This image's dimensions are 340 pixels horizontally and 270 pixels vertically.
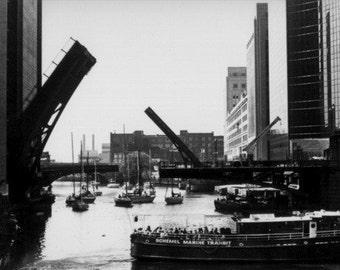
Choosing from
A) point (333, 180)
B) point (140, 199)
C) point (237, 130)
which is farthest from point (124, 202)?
point (237, 130)

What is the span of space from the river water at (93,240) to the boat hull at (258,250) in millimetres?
440

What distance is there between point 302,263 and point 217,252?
5035 millimetres

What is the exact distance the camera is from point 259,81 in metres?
130

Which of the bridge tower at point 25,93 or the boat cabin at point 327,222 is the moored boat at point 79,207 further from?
the boat cabin at point 327,222

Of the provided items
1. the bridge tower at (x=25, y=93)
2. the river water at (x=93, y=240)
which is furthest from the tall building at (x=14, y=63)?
the river water at (x=93, y=240)

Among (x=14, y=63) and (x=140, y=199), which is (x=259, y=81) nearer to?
(x=140, y=199)

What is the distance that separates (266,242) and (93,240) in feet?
55.4

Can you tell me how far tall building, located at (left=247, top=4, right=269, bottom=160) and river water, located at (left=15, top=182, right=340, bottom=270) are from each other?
53904 mm

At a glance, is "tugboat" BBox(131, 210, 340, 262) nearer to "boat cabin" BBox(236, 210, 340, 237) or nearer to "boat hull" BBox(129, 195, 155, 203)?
"boat cabin" BBox(236, 210, 340, 237)

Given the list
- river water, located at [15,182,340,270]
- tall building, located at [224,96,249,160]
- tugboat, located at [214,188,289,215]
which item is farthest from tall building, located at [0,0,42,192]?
tall building, located at [224,96,249,160]

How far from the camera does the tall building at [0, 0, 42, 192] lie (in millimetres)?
54406

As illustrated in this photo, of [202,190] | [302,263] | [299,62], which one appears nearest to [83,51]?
[302,263]

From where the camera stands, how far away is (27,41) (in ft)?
212

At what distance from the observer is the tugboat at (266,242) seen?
→ 3347 cm
